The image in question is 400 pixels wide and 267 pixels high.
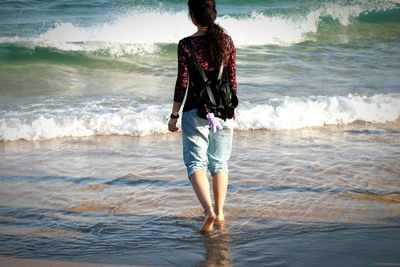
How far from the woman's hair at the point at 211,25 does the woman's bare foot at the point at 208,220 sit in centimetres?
102

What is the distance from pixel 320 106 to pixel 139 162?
3.44m

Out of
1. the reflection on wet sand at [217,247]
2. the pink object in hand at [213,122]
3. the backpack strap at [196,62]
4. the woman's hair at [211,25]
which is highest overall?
the woman's hair at [211,25]

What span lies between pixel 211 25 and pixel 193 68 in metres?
0.31

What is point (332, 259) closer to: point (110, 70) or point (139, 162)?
point (139, 162)

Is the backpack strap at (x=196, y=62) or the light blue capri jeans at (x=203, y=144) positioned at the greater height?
the backpack strap at (x=196, y=62)

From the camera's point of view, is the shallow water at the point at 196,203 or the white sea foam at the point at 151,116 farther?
the white sea foam at the point at 151,116

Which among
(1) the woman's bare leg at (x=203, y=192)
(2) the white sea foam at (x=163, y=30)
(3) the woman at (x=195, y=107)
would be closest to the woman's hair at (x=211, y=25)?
(3) the woman at (x=195, y=107)

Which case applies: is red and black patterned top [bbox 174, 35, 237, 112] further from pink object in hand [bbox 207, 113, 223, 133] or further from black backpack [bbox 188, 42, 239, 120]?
pink object in hand [bbox 207, 113, 223, 133]

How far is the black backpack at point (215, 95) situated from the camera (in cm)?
439

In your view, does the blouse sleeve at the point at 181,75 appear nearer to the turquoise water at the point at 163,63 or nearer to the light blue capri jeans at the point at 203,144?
the light blue capri jeans at the point at 203,144

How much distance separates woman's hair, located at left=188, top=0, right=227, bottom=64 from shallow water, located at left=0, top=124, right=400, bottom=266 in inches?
48.2

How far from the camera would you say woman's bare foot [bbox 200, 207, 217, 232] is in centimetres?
451

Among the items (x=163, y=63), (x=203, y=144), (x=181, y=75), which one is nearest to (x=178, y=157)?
(x=203, y=144)

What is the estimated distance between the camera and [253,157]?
22.4 ft
